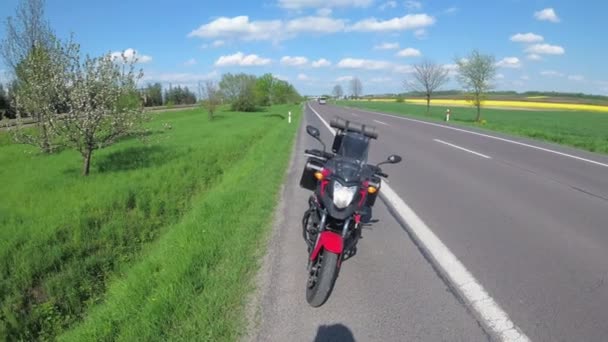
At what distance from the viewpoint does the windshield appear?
4.24m

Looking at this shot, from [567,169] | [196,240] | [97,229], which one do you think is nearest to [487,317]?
[196,240]

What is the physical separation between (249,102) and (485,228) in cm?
5874

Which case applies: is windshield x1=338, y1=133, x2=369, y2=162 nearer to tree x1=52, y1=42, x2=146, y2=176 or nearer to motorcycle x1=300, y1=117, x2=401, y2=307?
motorcycle x1=300, y1=117, x2=401, y2=307

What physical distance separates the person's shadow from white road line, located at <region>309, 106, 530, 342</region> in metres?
1.06

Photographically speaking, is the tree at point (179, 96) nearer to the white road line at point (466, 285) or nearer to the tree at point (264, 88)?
the tree at point (264, 88)

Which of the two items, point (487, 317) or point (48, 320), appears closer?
point (487, 317)

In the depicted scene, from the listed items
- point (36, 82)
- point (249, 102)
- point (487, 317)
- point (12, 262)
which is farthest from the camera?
point (249, 102)

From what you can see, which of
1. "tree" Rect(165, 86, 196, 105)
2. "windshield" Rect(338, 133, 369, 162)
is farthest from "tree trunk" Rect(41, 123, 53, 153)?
"tree" Rect(165, 86, 196, 105)

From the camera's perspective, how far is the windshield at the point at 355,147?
424 cm

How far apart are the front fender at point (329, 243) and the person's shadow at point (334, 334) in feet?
1.96

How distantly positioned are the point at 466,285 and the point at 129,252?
5.05 metres

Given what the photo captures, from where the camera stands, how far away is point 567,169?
9.08 metres

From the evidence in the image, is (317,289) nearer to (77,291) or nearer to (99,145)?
(77,291)

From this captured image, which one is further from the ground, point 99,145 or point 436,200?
point 99,145
